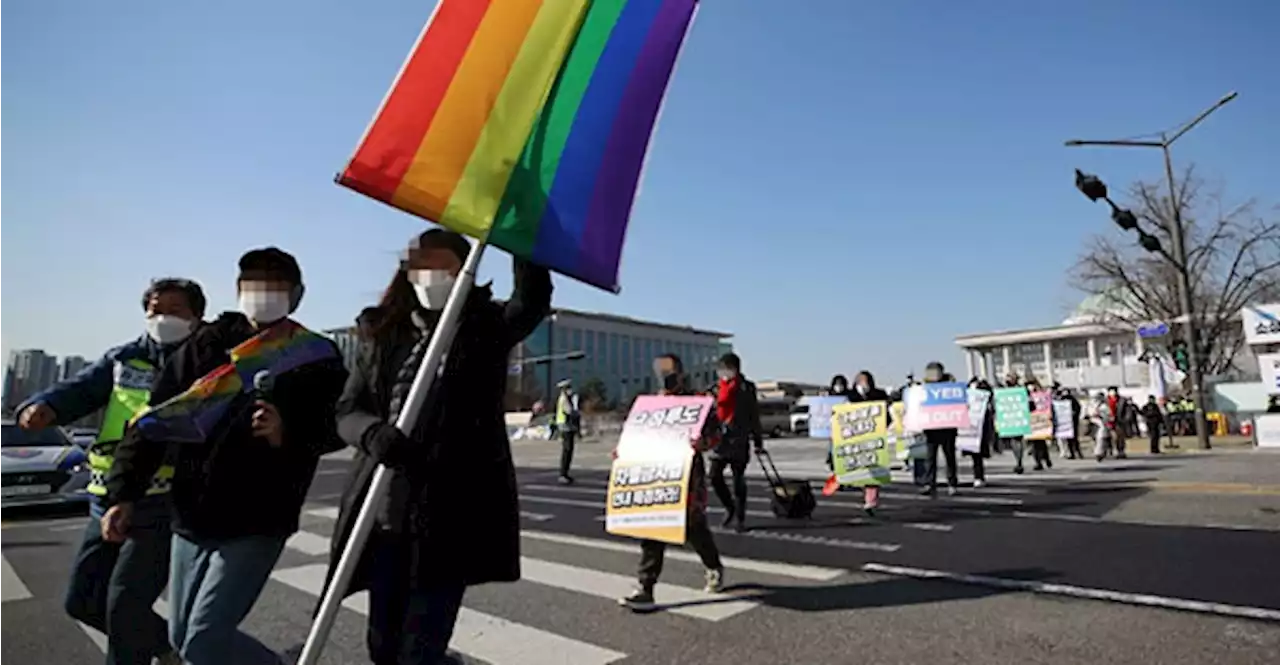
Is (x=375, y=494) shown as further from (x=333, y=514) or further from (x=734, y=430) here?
(x=333, y=514)

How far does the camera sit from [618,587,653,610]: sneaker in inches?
183

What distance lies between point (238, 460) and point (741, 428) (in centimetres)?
565

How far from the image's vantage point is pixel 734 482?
25.0 ft

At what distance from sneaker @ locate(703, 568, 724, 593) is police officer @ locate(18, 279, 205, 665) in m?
3.13

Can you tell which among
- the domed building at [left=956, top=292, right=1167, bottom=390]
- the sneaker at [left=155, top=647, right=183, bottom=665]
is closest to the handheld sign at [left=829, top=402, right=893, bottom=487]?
the sneaker at [left=155, top=647, right=183, bottom=665]

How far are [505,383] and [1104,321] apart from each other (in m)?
46.7

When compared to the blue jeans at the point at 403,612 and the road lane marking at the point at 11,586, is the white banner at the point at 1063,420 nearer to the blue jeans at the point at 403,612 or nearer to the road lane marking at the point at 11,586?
the blue jeans at the point at 403,612

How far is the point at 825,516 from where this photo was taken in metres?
8.48

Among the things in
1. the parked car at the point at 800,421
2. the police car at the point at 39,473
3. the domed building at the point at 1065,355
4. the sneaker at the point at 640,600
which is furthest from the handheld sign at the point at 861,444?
the domed building at the point at 1065,355

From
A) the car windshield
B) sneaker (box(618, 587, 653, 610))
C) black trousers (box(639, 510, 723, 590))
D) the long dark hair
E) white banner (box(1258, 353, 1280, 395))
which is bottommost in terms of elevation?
sneaker (box(618, 587, 653, 610))

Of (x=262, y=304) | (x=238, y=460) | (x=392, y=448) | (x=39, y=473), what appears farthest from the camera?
(x=39, y=473)

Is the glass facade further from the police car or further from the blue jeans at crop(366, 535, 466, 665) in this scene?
the blue jeans at crop(366, 535, 466, 665)

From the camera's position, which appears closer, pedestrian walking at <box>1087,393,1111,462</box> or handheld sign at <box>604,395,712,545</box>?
handheld sign at <box>604,395,712,545</box>

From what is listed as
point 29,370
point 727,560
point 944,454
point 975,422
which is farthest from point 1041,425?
point 29,370
